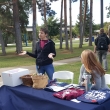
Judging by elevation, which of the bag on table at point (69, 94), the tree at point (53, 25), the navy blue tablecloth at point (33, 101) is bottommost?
the navy blue tablecloth at point (33, 101)

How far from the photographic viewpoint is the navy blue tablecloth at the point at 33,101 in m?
2.59

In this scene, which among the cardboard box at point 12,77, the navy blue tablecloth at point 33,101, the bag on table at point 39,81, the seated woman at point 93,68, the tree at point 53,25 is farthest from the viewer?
the tree at point 53,25

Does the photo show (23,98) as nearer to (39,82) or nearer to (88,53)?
(39,82)

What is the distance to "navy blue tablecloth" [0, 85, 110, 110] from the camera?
2.59m

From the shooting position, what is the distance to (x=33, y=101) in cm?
308

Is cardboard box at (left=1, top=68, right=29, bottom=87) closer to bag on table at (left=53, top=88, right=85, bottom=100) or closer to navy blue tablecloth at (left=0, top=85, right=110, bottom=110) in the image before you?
navy blue tablecloth at (left=0, top=85, right=110, bottom=110)

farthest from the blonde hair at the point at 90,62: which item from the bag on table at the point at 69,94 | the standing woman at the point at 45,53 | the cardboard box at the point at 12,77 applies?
the standing woman at the point at 45,53

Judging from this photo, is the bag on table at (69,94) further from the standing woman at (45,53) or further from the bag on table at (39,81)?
the standing woman at (45,53)

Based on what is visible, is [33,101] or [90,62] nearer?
[33,101]

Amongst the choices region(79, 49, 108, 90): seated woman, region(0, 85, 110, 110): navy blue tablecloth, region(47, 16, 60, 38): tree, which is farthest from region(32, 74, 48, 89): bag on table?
region(47, 16, 60, 38): tree

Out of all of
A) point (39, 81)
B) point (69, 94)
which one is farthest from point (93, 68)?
point (39, 81)

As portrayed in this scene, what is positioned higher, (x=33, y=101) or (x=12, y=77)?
(x=12, y=77)

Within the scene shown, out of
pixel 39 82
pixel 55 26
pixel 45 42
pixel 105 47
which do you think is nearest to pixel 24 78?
pixel 39 82

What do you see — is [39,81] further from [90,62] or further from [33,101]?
[90,62]
